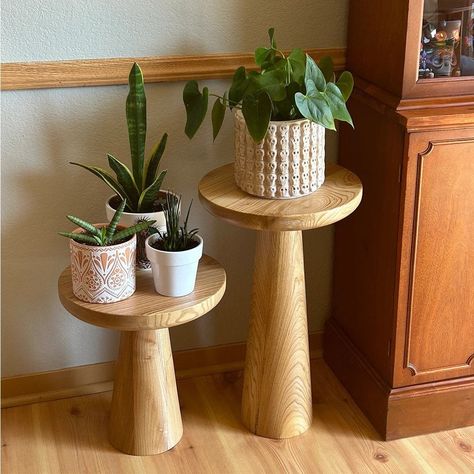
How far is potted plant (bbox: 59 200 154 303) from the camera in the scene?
1.78m

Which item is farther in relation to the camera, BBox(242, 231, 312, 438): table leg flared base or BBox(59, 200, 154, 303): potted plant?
BBox(242, 231, 312, 438): table leg flared base

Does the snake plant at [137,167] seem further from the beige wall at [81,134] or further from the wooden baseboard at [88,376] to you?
the wooden baseboard at [88,376]

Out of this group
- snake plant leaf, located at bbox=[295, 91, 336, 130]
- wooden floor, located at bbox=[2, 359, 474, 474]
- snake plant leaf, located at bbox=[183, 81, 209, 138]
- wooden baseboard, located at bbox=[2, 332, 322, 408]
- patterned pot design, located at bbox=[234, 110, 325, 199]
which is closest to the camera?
snake plant leaf, located at bbox=[295, 91, 336, 130]

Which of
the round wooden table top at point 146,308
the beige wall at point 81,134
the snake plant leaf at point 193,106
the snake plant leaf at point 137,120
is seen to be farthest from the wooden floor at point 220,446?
the snake plant leaf at point 193,106

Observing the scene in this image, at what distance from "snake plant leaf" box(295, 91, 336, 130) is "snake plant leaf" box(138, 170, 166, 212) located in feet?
1.35

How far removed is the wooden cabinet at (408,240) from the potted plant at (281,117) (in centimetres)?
16

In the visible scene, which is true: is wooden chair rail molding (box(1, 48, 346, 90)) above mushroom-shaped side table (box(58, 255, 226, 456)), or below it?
above

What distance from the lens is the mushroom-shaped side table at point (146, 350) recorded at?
70.9 inches

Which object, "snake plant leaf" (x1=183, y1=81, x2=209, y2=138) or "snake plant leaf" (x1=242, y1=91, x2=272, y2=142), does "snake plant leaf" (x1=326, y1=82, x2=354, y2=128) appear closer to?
"snake plant leaf" (x1=242, y1=91, x2=272, y2=142)

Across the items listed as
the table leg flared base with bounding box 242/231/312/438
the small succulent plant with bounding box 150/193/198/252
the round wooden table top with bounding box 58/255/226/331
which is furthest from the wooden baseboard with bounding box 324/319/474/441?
the small succulent plant with bounding box 150/193/198/252

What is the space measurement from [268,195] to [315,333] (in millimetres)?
727

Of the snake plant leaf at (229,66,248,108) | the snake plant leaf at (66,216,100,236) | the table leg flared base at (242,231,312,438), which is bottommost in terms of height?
the table leg flared base at (242,231,312,438)

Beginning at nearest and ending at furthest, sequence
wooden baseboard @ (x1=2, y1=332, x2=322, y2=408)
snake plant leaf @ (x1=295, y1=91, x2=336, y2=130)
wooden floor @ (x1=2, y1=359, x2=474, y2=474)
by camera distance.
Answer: snake plant leaf @ (x1=295, y1=91, x2=336, y2=130) → wooden floor @ (x1=2, y1=359, x2=474, y2=474) → wooden baseboard @ (x1=2, y1=332, x2=322, y2=408)

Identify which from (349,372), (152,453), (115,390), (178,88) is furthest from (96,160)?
(349,372)
